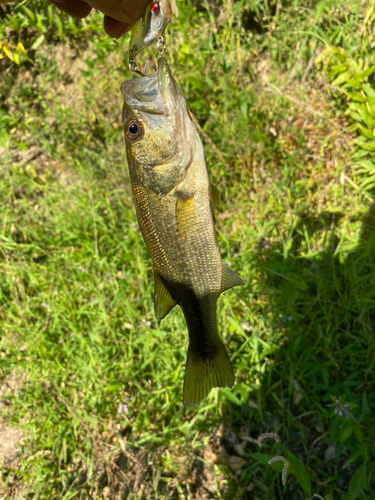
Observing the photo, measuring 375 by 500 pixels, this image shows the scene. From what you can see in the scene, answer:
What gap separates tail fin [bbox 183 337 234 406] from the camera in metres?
1.93

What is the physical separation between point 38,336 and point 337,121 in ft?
12.2

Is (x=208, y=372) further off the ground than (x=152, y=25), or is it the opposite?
(x=152, y=25)

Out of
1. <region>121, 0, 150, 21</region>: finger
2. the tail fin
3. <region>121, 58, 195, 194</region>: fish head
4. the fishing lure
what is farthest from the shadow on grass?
<region>121, 0, 150, 21</region>: finger

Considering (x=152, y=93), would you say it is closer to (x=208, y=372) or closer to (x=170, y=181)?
(x=170, y=181)

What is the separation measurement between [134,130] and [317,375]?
228 cm

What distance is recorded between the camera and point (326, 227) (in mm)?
3295

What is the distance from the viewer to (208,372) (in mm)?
1946

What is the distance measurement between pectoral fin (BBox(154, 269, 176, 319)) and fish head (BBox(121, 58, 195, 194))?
48cm

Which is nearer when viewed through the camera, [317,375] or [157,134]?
Answer: [157,134]

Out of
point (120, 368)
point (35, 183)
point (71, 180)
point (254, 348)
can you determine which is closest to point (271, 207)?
A: point (254, 348)

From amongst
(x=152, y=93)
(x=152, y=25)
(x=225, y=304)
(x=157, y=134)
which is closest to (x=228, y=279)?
(x=157, y=134)

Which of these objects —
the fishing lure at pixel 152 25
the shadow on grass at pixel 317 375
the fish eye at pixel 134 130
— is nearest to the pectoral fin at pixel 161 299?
the fish eye at pixel 134 130

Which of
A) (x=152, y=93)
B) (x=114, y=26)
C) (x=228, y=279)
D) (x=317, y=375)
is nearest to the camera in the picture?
(x=152, y=93)

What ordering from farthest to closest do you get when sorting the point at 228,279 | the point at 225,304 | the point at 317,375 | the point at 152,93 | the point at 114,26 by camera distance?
the point at 225,304
the point at 317,375
the point at 114,26
the point at 228,279
the point at 152,93
